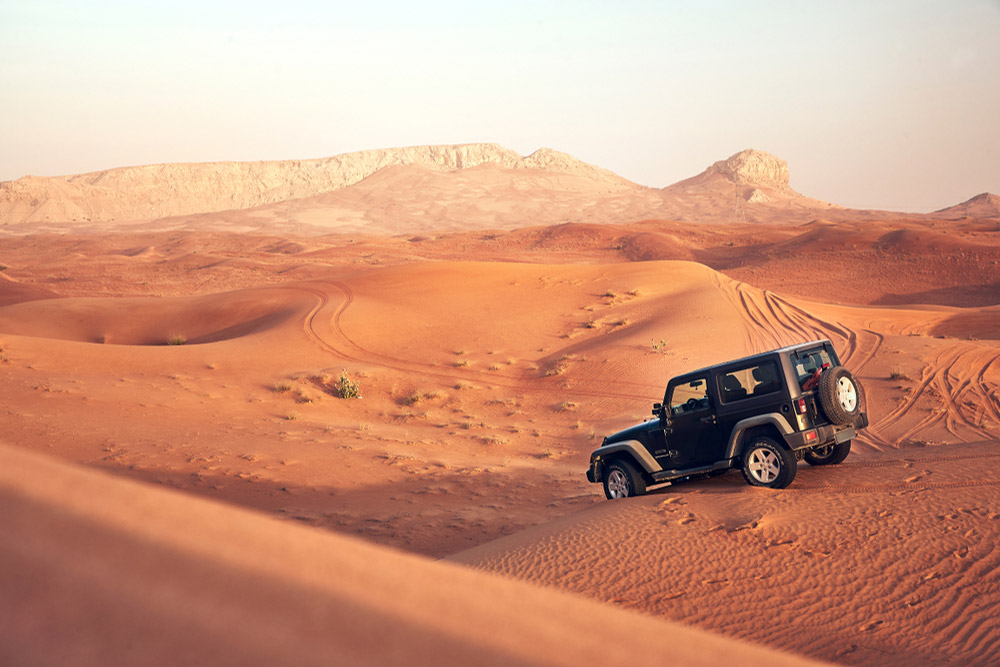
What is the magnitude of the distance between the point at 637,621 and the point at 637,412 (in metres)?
18.1

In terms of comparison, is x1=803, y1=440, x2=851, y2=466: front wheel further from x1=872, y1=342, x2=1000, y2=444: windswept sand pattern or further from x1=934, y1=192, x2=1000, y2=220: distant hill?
x1=934, y1=192, x2=1000, y2=220: distant hill

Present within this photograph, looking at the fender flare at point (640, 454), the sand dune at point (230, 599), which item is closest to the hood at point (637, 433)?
the fender flare at point (640, 454)

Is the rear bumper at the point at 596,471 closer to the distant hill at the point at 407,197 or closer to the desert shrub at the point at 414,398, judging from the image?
the desert shrub at the point at 414,398

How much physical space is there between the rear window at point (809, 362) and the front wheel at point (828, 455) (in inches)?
51.5

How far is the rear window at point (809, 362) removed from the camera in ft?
33.1

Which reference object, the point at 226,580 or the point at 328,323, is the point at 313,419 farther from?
the point at 226,580

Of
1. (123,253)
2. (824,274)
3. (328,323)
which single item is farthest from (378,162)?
(328,323)

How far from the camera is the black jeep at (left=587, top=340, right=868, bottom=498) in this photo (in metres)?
9.68

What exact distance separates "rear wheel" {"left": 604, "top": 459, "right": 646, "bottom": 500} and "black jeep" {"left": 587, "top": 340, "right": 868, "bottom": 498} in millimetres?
15

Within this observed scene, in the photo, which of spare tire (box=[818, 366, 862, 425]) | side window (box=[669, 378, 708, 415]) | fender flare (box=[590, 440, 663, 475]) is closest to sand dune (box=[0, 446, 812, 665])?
spare tire (box=[818, 366, 862, 425])

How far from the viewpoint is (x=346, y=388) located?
20.5m

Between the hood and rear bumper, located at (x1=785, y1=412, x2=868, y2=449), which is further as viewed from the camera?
the hood

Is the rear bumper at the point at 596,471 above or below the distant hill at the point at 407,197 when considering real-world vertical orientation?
below

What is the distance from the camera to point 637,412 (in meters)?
19.7
